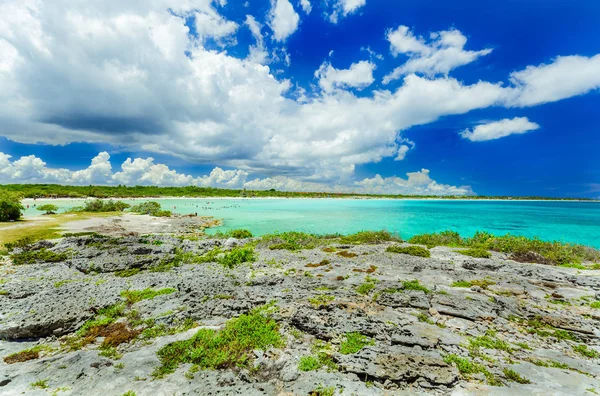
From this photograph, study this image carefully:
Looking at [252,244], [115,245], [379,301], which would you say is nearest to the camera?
[379,301]

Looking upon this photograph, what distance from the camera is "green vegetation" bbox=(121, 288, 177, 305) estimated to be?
39.1 ft

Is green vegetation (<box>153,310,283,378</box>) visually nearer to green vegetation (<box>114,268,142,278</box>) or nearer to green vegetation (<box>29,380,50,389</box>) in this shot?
green vegetation (<box>29,380,50,389</box>)

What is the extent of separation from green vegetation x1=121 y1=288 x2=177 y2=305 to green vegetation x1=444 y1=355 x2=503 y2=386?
11453 mm

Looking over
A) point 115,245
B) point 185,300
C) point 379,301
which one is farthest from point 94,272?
point 379,301

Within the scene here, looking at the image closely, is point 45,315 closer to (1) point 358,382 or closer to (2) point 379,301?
(1) point 358,382

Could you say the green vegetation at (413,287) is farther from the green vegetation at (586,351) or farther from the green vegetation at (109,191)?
the green vegetation at (109,191)

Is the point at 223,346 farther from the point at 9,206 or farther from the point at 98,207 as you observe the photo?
the point at 98,207

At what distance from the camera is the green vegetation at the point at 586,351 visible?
315 inches

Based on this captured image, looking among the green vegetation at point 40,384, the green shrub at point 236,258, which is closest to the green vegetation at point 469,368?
the green vegetation at point 40,384

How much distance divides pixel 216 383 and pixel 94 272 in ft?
45.3

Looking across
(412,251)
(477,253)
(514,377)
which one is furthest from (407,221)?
(514,377)

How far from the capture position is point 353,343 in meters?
8.32

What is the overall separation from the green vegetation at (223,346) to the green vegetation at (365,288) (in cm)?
515

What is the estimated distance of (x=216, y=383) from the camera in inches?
269
